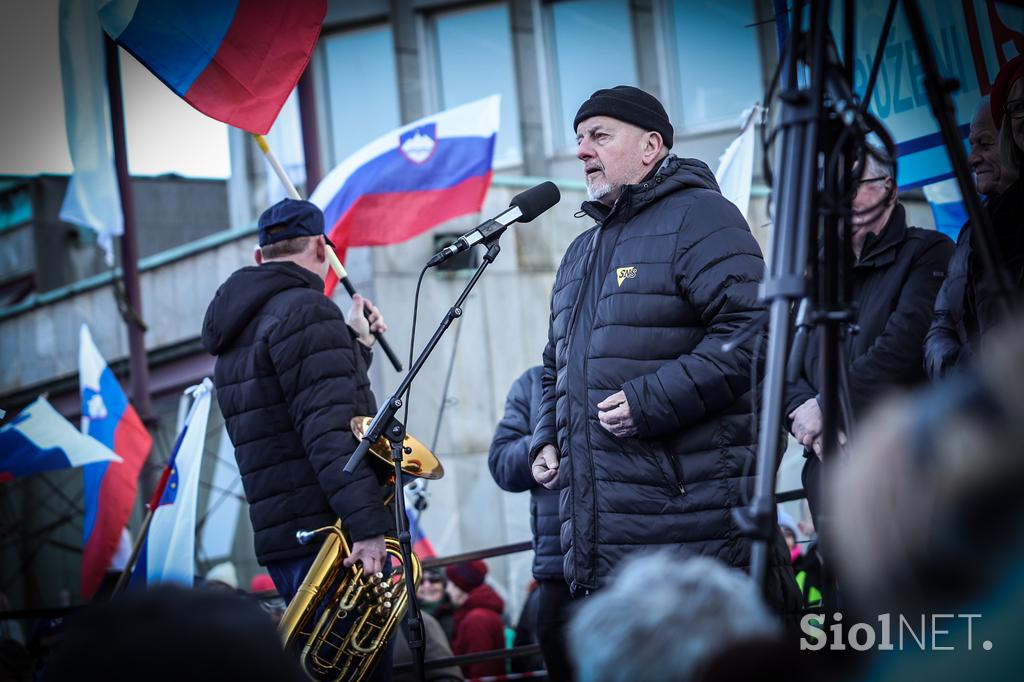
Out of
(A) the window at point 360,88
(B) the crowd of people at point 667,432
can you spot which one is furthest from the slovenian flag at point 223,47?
(A) the window at point 360,88

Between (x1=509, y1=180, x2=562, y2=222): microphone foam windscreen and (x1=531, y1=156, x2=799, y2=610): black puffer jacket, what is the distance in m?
0.29

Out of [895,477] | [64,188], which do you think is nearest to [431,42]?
[64,188]

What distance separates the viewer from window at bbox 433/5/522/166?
15.1 meters

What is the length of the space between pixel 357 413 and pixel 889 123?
2.90m

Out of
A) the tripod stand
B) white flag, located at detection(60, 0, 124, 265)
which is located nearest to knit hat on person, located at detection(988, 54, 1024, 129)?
the tripod stand

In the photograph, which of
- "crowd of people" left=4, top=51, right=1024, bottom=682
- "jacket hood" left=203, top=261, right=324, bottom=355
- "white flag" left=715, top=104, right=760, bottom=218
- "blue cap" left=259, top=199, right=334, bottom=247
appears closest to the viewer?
"crowd of people" left=4, top=51, right=1024, bottom=682

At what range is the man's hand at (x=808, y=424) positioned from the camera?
3877mm

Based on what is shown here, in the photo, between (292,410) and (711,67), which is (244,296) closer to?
(292,410)

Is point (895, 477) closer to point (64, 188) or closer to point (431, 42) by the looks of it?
point (431, 42)

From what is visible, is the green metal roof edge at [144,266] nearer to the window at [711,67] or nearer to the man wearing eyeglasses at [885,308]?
the window at [711,67]

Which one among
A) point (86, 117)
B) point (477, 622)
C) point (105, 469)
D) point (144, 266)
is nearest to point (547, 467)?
point (477, 622)

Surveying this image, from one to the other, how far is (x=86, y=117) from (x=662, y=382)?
293 inches

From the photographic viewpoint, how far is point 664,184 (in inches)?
158

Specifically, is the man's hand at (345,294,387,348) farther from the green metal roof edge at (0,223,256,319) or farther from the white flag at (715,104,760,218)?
the green metal roof edge at (0,223,256,319)
